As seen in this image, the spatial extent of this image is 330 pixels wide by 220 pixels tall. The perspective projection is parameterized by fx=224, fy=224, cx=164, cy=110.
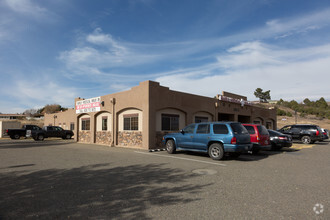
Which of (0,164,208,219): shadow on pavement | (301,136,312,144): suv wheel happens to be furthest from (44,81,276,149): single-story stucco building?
(0,164,208,219): shadow on pavement

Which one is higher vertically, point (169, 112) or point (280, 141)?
point (169, 112)

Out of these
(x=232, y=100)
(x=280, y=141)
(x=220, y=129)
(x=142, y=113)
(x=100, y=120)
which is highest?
(x=232, y=100)

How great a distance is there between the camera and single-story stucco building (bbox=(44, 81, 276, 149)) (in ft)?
52.2

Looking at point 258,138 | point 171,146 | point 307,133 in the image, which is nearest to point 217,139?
point 171,146

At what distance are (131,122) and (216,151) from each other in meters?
8.54

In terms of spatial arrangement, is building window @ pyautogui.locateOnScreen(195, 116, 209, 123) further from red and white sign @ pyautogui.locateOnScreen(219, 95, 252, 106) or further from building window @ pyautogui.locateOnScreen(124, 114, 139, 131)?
building window @ pyautogui.locateOnScreen(124, 114, 139, 131)

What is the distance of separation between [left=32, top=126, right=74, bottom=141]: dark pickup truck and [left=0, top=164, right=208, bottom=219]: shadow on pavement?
2042 cm

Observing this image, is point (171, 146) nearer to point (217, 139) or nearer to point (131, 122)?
point (217, 139)

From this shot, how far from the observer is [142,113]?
1642cm

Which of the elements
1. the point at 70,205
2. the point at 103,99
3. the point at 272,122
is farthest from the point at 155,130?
the point at 272,122

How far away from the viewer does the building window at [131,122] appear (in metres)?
17.0

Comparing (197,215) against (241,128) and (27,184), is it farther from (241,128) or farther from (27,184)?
(241,128)

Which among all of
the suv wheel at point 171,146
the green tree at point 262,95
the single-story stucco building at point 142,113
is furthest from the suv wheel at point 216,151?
the green tree at point 262,95

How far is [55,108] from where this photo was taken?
3169 inches
